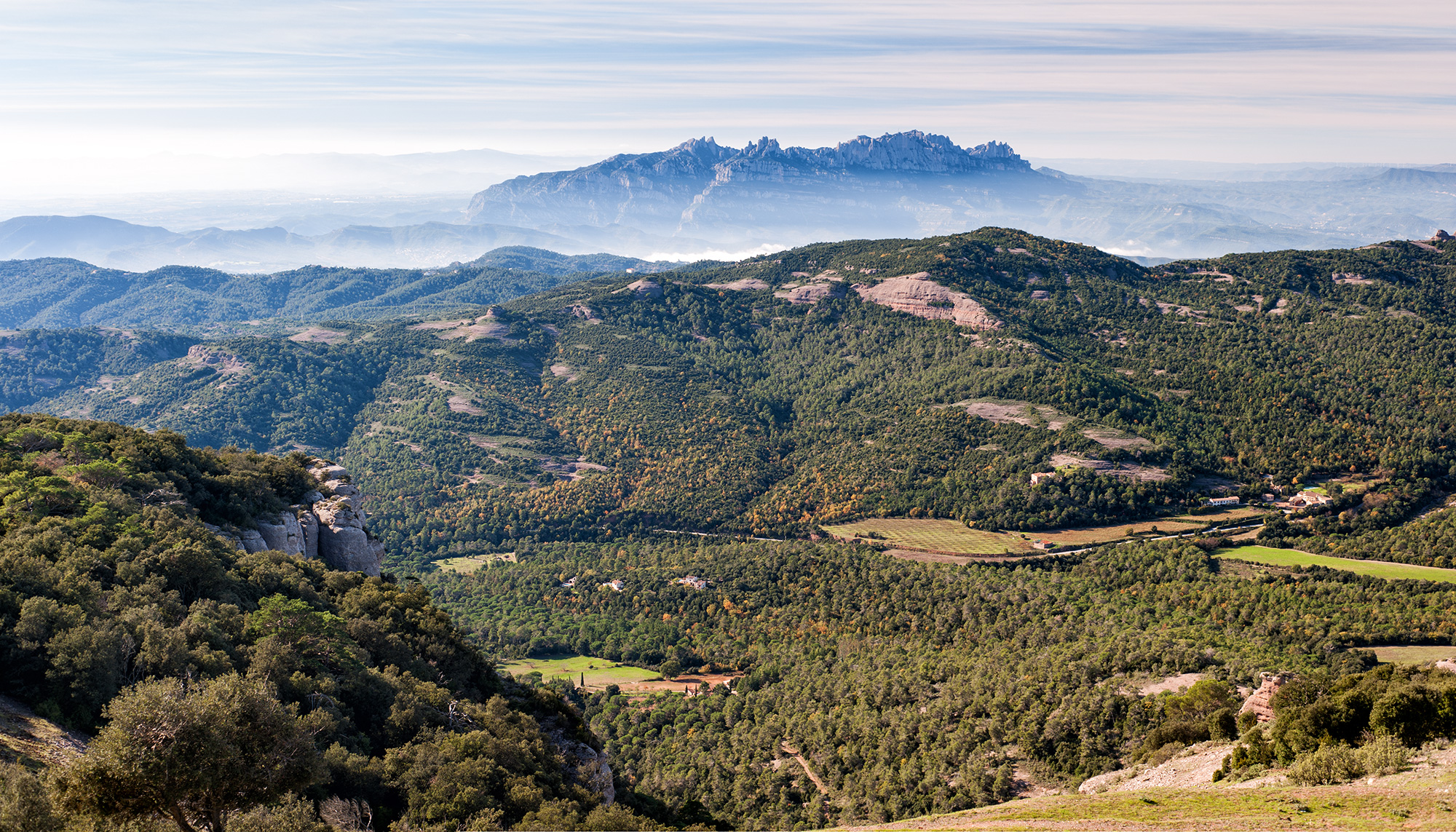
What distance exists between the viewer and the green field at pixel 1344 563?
299 ft

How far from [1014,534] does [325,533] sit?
102m

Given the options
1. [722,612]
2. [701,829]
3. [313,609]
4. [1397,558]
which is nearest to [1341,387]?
[1397,558]

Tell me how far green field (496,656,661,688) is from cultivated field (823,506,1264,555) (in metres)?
→ 47.6

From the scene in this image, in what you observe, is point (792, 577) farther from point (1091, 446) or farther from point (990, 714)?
point (1091, 446)

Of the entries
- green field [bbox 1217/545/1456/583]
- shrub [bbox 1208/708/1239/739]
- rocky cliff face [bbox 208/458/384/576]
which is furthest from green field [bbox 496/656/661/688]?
green field [bbox 1217/545/1456/583]

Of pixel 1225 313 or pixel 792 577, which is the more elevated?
pixel 1225 313

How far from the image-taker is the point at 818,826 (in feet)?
191

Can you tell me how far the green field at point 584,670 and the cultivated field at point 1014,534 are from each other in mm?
47627

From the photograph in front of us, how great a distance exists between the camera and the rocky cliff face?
62969 mm

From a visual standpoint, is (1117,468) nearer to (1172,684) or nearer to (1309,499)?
(1309,499)

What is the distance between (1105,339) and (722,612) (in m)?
132

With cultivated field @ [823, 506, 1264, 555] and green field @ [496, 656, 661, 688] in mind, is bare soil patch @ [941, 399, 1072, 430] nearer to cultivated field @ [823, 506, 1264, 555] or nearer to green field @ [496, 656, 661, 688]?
cultivated field @ [823, 506, 1264, 555]

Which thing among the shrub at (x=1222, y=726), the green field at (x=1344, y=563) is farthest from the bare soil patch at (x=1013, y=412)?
the shrub at (x=1222, y=726)

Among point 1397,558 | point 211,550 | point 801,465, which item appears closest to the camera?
point 211,550
